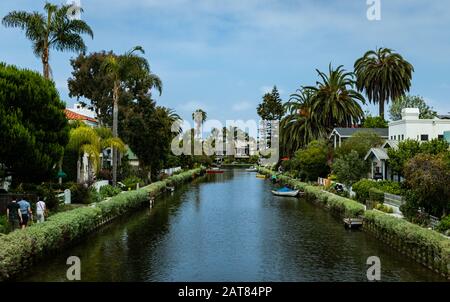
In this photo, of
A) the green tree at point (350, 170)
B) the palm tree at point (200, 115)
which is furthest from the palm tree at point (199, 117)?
the green tree at point (350, 170)

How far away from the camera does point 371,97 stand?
88.0 m

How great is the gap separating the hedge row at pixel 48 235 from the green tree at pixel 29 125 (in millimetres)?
4537

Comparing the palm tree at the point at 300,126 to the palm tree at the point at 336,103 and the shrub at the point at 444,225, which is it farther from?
the shrub at the point at 444,225

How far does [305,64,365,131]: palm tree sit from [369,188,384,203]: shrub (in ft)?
148

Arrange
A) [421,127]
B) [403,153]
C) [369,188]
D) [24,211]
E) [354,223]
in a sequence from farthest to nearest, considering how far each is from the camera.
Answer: [421,127] < [369,188] < [403,153] < [354,223] < [24,211]

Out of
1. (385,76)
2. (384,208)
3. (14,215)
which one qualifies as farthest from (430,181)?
(385,76)

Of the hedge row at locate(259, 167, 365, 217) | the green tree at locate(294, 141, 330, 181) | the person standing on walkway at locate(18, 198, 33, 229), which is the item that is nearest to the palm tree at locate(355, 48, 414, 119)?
the green tree at locate(294, 141, 330, 181)

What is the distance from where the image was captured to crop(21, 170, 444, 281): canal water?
71.5ft

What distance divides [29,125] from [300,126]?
62.6 m

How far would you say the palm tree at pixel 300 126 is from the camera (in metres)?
85.9

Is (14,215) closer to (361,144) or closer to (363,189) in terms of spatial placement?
(363,189)

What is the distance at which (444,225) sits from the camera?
2430cm
